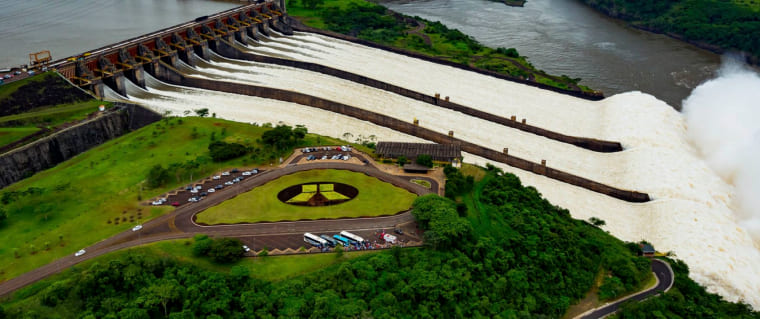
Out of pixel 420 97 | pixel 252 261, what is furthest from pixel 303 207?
pixel 420 97

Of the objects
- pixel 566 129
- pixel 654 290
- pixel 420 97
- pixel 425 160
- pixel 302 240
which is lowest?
pixel 654 290

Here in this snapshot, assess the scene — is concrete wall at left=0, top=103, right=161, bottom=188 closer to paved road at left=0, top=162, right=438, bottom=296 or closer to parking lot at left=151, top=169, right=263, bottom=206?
parking lot at left=151, top=169, right=263, bottom=206

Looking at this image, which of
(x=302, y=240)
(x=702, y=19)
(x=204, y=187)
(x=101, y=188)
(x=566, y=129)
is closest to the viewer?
(x=302, y=240)

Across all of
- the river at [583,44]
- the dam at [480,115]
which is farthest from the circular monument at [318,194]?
the river at [583,44]

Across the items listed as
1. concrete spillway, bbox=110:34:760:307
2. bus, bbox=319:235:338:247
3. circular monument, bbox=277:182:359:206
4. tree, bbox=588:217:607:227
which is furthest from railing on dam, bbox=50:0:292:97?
tree, bbox=588:217:607:227

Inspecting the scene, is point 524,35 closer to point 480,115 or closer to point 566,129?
point 566,129

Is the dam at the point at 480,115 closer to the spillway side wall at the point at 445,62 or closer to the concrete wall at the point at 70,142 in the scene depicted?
the spillway side wall at the point at 445,62

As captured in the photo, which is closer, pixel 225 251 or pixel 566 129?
pixel 225 251
